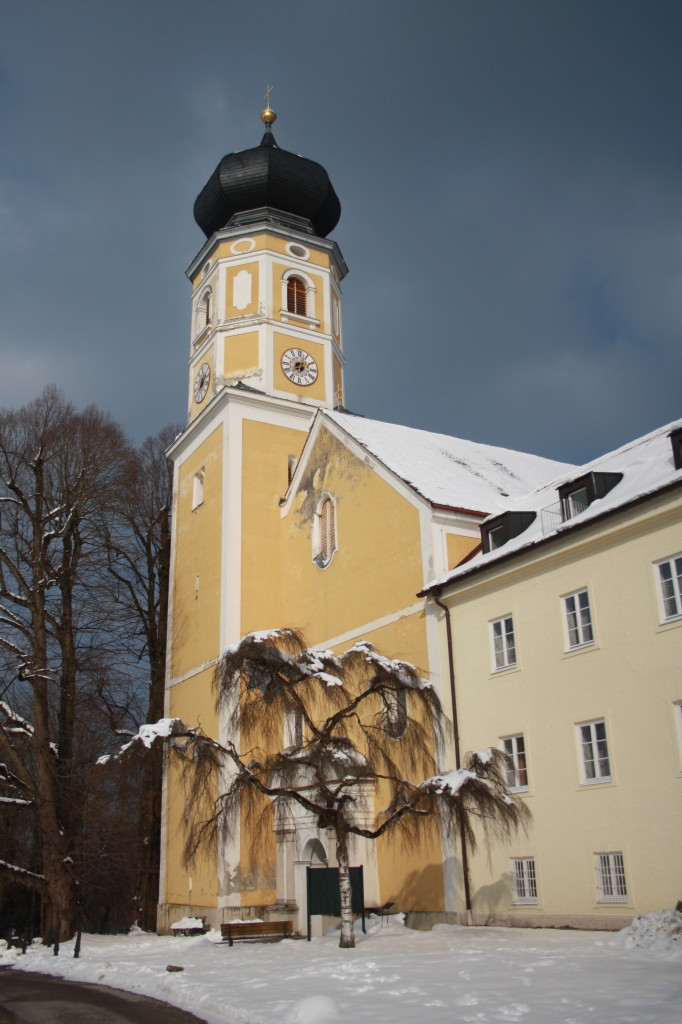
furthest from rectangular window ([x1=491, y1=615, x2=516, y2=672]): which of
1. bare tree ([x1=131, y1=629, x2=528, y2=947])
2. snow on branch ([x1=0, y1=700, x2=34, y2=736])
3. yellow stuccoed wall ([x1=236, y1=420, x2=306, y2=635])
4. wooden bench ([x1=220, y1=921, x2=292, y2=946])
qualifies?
snow on branch ([x1=0, y1=700, x2=34, y2=736])

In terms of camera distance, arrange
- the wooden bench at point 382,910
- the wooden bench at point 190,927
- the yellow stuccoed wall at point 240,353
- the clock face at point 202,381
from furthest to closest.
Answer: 1. the clock face at point 202,381
2. the yellow stuccoed wall at point 240,353
3. the wooden bench at point 190,927
4. the wooden bench at point 382,910

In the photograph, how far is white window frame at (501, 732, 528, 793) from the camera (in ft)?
56.6

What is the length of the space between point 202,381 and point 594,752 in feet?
64.8

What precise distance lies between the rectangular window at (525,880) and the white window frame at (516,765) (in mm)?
1190

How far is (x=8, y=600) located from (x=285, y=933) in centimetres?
1181

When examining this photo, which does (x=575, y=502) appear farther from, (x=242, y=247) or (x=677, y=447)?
(x=242, y=247)

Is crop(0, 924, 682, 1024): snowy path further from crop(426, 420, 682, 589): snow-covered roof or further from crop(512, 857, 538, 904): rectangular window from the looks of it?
crop(426, 420, 682, 589): snow-covered roof

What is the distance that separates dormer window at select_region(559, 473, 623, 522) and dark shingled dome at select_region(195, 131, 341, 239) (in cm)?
1885

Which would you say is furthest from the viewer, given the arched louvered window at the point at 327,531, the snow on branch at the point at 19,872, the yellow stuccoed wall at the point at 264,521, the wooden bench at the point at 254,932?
the yellow stuccoed wall at the point at 264,521

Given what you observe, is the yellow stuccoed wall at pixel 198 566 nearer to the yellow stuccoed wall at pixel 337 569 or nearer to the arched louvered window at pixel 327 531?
the yellow stuccoed wall at pixel 337 569

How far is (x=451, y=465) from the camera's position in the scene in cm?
2586

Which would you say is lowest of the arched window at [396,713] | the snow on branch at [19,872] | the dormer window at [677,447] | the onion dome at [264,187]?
the snow on branch at [19,872]

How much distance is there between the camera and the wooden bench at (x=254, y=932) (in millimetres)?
19547

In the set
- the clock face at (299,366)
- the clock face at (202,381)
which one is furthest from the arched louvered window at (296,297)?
the clock face at (202,381)
